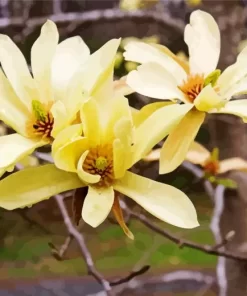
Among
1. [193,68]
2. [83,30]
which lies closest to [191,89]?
[193,68]

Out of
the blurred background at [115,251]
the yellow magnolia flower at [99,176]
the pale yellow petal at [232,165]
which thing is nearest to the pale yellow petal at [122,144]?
the yellow magnolia flower at [99,176]

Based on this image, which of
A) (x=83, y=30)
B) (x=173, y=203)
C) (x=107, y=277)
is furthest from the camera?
(x=83, y=30)

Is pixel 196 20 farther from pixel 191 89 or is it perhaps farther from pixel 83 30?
pixel 83 30

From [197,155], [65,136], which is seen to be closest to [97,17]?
[197,155]

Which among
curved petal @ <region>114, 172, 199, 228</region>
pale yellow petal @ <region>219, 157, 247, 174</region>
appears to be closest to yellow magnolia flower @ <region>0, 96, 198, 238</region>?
curved petal @ <region>114, 172, 199, 228</region>

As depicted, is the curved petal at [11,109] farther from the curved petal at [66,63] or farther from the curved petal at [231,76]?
the curved petal at [231,76]

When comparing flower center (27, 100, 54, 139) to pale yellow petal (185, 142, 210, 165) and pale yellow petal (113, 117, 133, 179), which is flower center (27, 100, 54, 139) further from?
pale yellow petal (185, 142, 210, 165)

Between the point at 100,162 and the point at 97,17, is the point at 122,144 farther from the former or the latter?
Answer: the point at 97,17
